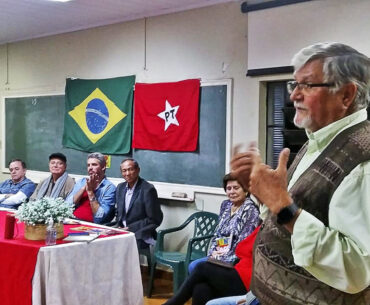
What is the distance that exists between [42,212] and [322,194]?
2128 millimetres

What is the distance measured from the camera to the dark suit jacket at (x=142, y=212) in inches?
160

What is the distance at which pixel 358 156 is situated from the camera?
1141mm

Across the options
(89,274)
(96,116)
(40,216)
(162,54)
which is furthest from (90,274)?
(96,116)

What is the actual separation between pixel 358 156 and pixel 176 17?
11.9 ft

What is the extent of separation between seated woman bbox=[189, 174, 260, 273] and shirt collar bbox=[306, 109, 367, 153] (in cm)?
196

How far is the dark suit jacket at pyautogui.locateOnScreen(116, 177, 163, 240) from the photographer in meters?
4.06

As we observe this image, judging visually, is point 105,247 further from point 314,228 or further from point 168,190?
point 314,228

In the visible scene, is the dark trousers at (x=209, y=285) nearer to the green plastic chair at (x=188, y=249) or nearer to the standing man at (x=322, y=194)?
the green plastic chair at (x=188, y=249)

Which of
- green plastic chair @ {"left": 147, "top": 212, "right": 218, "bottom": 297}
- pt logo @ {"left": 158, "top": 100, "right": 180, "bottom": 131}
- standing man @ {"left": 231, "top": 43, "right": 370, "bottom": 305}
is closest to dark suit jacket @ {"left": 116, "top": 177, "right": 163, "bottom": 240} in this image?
green plastic chair @ {"left": 147, "top": 212, "right": 218, "bottom": 297}

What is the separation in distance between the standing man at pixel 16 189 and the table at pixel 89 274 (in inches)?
72.9

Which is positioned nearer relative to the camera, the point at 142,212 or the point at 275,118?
the point at 275,118

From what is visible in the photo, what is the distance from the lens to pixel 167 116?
4.53m

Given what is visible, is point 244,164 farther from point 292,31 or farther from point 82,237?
point 292,31

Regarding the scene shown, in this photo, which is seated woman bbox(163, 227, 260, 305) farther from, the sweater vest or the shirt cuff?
the shirt cuff
